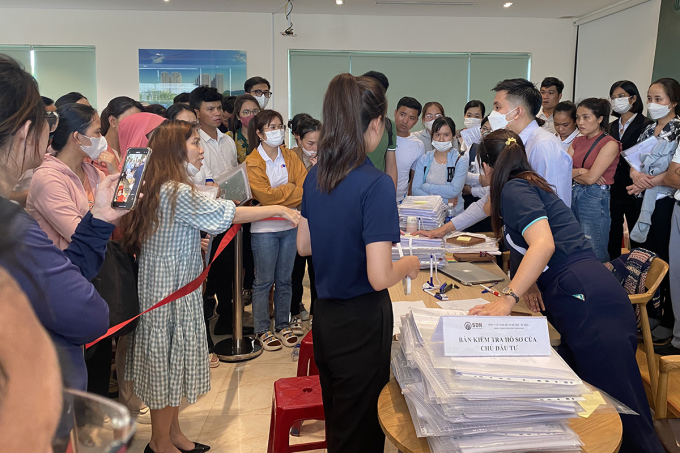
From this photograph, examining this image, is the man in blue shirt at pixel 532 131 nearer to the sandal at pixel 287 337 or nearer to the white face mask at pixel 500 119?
the white face mask at pixel 500 119

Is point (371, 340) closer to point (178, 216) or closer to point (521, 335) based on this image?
point (521, 335)

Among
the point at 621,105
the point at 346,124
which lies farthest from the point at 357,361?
the point at 621,105

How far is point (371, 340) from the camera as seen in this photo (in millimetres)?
1545

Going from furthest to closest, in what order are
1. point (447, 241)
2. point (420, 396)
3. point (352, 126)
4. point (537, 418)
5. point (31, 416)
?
point (447, 241)
point (352, 126)
point (420, 396)
point (537, 418)
point (31, 416)

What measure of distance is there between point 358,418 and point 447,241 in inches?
56.2

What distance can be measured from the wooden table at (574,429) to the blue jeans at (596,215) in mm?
2873

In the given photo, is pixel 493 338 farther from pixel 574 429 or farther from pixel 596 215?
pixel 596 215

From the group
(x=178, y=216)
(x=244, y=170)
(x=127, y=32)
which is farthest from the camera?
(x=127, y=32)

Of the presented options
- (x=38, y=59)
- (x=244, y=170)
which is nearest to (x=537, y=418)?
(x=244, y=170)

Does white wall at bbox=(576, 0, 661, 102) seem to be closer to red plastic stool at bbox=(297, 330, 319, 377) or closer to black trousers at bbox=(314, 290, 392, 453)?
red plastic stool at bbox=(297, 330, 319, 377)

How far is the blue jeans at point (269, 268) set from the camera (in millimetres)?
3523

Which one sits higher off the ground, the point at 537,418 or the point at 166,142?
the point at 166,142

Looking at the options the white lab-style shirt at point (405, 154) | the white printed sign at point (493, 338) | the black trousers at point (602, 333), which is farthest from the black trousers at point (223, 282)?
the white printed sign at point (493, 338)

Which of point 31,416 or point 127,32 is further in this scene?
point 127,32
